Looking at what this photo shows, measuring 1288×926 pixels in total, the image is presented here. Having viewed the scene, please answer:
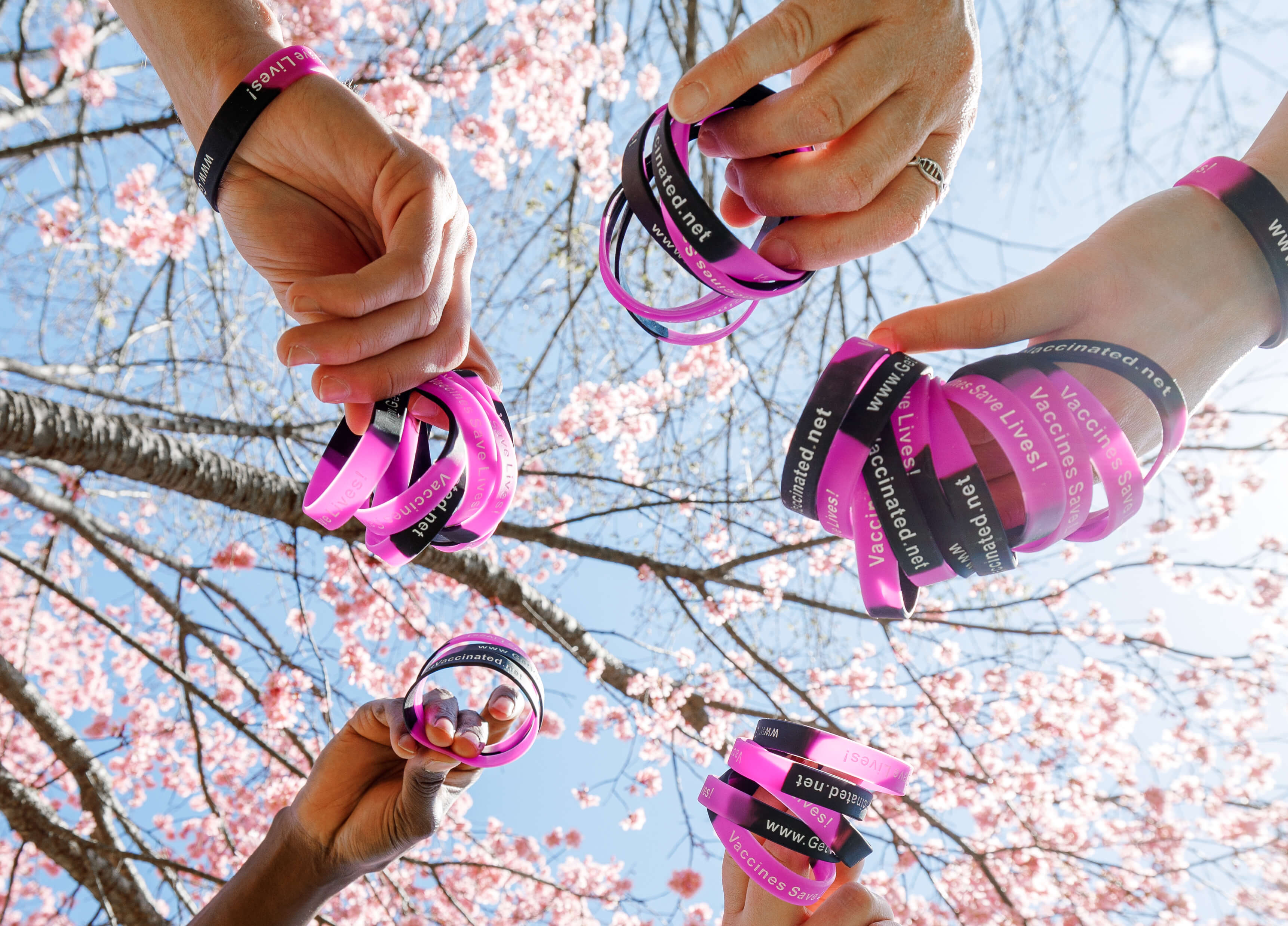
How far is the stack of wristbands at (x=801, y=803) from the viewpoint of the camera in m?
2.18

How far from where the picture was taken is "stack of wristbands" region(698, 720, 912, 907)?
2182 millimetres

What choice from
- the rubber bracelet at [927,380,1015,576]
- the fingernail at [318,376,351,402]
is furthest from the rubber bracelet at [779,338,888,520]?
the fingernail at [318,376,351,402]

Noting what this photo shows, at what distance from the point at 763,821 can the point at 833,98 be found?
1974 millimetres

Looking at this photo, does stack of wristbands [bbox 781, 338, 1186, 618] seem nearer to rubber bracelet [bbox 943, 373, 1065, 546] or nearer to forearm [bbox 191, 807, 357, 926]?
rubber bracelet [bbox 943, 373, 1065, 546]

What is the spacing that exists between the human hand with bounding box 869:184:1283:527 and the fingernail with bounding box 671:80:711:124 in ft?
1.63

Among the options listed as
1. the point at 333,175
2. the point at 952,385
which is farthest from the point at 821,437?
the point at 333,175

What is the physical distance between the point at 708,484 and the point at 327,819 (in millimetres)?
2898

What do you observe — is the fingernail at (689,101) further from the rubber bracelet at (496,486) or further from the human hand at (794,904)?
A: the human hand at (794,904)

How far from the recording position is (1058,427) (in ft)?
4.03

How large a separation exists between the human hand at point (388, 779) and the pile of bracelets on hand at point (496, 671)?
0.03m

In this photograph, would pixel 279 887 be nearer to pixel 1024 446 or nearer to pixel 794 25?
pixel 1024 446

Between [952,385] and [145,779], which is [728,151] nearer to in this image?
[952,385]

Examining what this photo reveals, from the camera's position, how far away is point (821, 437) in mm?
1352

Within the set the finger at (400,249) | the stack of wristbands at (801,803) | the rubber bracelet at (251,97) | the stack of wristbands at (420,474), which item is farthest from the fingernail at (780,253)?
the stack of wristbands at (801,803)
